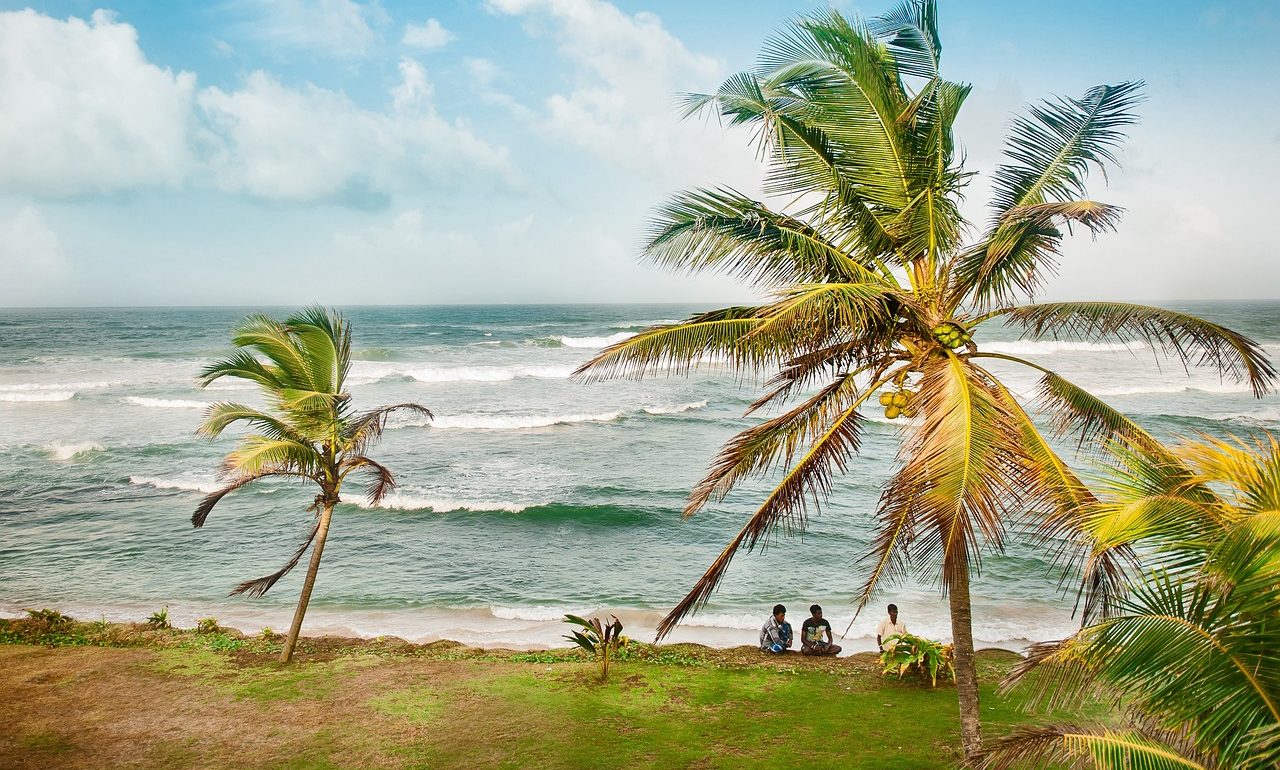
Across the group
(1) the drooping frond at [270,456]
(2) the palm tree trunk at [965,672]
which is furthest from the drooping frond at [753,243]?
(1) the drooping frond at [270,456]

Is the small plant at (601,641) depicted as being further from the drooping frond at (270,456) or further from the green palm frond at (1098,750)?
the green palm frond at (1098,750)

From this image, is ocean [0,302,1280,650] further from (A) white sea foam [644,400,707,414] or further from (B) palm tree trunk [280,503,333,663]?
(B) palm tree trunk [280,503,333,663]

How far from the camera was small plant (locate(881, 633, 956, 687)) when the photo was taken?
8.52 m

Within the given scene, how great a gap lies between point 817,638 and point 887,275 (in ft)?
20.3

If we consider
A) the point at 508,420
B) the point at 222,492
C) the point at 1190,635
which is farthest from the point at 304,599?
the point at 508,420

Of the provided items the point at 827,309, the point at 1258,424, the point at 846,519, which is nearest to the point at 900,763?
the point at 827,309

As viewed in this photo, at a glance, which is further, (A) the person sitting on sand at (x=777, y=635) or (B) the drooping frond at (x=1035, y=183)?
(A) the person sitting on sand at (x=777, y=635)

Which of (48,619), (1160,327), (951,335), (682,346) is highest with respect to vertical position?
(1160,327)

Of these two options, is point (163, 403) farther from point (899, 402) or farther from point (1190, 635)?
point (1190, 635)

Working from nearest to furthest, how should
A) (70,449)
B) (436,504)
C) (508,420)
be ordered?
(436,504) < (70,449) < (508,420)

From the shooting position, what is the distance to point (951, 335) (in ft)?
16.9

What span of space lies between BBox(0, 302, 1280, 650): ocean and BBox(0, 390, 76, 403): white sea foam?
139 millimetres

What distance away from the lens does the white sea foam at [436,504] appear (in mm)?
18750

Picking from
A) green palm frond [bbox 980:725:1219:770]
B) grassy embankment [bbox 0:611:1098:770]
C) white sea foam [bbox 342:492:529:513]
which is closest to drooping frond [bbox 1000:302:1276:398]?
green palm frond [bbox 980:725:1219:770]
